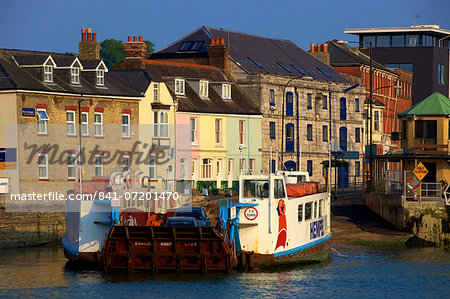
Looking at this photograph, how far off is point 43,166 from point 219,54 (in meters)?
26.5

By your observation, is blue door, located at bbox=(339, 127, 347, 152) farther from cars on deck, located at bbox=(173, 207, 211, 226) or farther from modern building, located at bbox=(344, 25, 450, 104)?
cars on deck, located at bbox=(173, 207, 211, 226)

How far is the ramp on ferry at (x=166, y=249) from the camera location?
43.3 m

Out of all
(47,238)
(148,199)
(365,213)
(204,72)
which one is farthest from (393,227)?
(204,72)

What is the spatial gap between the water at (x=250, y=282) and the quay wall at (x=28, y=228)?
890 cm

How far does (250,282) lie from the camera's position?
43.2m

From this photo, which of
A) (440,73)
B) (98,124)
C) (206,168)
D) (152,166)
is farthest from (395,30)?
(98,124)

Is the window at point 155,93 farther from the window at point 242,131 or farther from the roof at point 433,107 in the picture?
the roof at point 433,107

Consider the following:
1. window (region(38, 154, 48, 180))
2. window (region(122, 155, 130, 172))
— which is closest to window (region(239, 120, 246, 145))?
window (region(122, 155, 130, 172))

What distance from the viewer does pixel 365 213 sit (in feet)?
213

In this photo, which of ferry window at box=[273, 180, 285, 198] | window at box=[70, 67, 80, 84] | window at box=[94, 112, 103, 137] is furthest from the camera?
window at box=[94, 112, 103, 137]

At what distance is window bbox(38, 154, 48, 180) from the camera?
66.1 meters

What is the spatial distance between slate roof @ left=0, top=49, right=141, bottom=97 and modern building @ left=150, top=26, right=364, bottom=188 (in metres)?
15.7

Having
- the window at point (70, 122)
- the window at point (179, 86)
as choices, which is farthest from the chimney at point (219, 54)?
the window at point (70, 122)

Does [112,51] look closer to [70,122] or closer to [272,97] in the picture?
[272,97]
